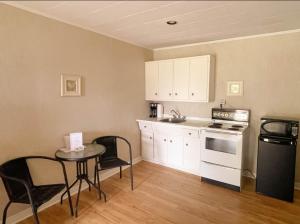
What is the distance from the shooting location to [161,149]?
12.1 ft

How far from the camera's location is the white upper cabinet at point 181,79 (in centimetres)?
326

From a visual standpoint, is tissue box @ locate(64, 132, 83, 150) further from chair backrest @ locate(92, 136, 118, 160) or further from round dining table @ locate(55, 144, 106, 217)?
chair backrest @ locate(92, 136, 118, 160)

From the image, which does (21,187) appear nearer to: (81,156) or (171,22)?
(81,156)

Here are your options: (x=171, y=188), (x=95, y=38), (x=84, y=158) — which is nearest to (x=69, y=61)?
(x=95, y=38)

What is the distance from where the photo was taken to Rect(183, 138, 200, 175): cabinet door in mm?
3257

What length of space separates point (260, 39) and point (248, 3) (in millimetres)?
1302

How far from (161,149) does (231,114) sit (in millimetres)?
1415

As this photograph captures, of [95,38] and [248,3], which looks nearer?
[248,3]

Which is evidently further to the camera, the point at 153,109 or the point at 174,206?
the point at 153,109

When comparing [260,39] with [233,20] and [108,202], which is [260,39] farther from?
[108,202]

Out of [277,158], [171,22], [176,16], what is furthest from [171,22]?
[277,158]

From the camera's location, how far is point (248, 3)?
75.4 inches

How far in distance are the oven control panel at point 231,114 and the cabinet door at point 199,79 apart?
0.33 m

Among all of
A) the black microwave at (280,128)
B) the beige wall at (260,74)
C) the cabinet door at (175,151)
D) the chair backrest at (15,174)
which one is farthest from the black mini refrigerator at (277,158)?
the chair backrest at (15,174)
